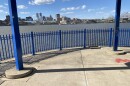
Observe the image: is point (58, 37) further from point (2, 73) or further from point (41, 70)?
point (2, 73)

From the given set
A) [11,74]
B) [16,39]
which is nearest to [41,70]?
[11,74]

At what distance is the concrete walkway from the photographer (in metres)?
5.53

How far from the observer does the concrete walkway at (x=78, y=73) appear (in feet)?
18.1

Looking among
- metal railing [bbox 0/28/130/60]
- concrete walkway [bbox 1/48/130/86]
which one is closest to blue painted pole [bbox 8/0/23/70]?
concrete walkway [bbox 1/48/130/86]

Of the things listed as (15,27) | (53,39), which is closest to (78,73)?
(15,27)

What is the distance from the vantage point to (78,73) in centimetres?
635

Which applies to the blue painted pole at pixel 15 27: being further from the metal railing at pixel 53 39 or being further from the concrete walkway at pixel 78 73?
the metal railing at pixel 53 39

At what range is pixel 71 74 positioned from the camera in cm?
627

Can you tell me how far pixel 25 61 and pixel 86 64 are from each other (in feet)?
10.4

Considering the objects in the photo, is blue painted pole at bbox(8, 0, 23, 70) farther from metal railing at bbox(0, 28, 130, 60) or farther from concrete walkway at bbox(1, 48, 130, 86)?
metal railing at bbox(0, 28, 130, 60)

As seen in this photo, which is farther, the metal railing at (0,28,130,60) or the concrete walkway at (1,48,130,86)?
the metal railing at (0,28,130,60)

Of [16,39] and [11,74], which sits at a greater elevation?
[16,39]

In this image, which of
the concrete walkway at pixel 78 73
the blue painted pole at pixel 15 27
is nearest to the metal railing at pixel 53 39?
the concrete walkway at pixel 78 73

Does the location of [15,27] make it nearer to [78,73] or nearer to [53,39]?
[78,73]
